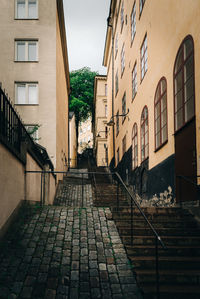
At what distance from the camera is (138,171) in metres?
16.8

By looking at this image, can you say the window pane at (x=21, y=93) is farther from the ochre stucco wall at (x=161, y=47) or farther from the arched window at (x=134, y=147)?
the arched window at (x=134, y=147)

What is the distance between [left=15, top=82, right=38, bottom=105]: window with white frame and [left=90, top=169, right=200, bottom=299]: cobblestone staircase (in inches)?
472

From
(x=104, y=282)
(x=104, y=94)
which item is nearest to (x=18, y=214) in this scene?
(x=104, y=282)

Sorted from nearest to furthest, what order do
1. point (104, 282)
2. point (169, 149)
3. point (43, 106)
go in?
point (104, 282), point (169, 149), point (43, 106)

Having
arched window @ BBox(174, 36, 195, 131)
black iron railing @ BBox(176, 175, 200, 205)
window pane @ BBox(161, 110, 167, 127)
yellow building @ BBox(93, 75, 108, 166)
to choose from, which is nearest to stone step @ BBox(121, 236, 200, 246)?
black iron railing @ BBox(176, 175, 200, 205)

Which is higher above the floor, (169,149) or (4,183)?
(169,149)

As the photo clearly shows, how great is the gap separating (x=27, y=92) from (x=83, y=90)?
92.2 feet

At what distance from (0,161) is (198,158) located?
460 cm

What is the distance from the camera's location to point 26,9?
20.3 metres

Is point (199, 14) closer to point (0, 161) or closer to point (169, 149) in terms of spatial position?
point (169, 149)

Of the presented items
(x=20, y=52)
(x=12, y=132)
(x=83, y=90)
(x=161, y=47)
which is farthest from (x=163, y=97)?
(x=83, y=90)

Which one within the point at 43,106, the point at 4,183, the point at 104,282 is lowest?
the point at 104,282

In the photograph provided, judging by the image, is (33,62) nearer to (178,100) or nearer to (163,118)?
(163,118)

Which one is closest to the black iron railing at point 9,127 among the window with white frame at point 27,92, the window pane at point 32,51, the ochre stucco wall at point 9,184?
the ochre stucco wall at point 9,184
